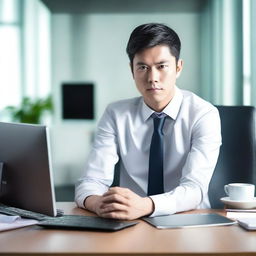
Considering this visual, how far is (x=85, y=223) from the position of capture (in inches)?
61.2

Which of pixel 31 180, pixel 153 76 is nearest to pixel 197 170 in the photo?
pixel 153 76

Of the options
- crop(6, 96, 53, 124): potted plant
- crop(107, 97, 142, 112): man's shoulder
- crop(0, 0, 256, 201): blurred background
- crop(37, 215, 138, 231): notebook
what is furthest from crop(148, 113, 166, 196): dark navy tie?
crop(6, 96, 53, 124): potted plant

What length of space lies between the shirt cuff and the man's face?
1.59ft

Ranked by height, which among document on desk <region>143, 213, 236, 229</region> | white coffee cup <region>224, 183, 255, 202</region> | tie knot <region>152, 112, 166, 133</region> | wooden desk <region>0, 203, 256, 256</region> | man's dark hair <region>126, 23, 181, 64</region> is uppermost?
man's dark hair <region>126, 23, 181, 64</region>

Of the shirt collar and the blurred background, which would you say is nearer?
the shirt collar

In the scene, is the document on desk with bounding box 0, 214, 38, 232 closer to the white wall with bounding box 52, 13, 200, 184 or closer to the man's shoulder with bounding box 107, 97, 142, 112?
the man's shoulder with bounding box 107, 97, 142, 112

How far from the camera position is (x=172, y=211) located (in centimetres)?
176

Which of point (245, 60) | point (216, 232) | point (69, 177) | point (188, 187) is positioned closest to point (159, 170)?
point (188, 187)

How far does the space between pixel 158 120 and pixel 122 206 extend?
61cm

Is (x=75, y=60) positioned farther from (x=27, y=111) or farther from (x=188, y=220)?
(x=188, y=220)

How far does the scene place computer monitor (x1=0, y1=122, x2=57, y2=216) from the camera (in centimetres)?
153

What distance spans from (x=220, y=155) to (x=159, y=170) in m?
0.29

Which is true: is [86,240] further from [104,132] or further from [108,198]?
[104,132]

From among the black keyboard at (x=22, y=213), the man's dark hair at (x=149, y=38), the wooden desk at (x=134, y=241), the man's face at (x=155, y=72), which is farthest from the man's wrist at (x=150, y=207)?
the man's dark hair at (x=149, y=38)
